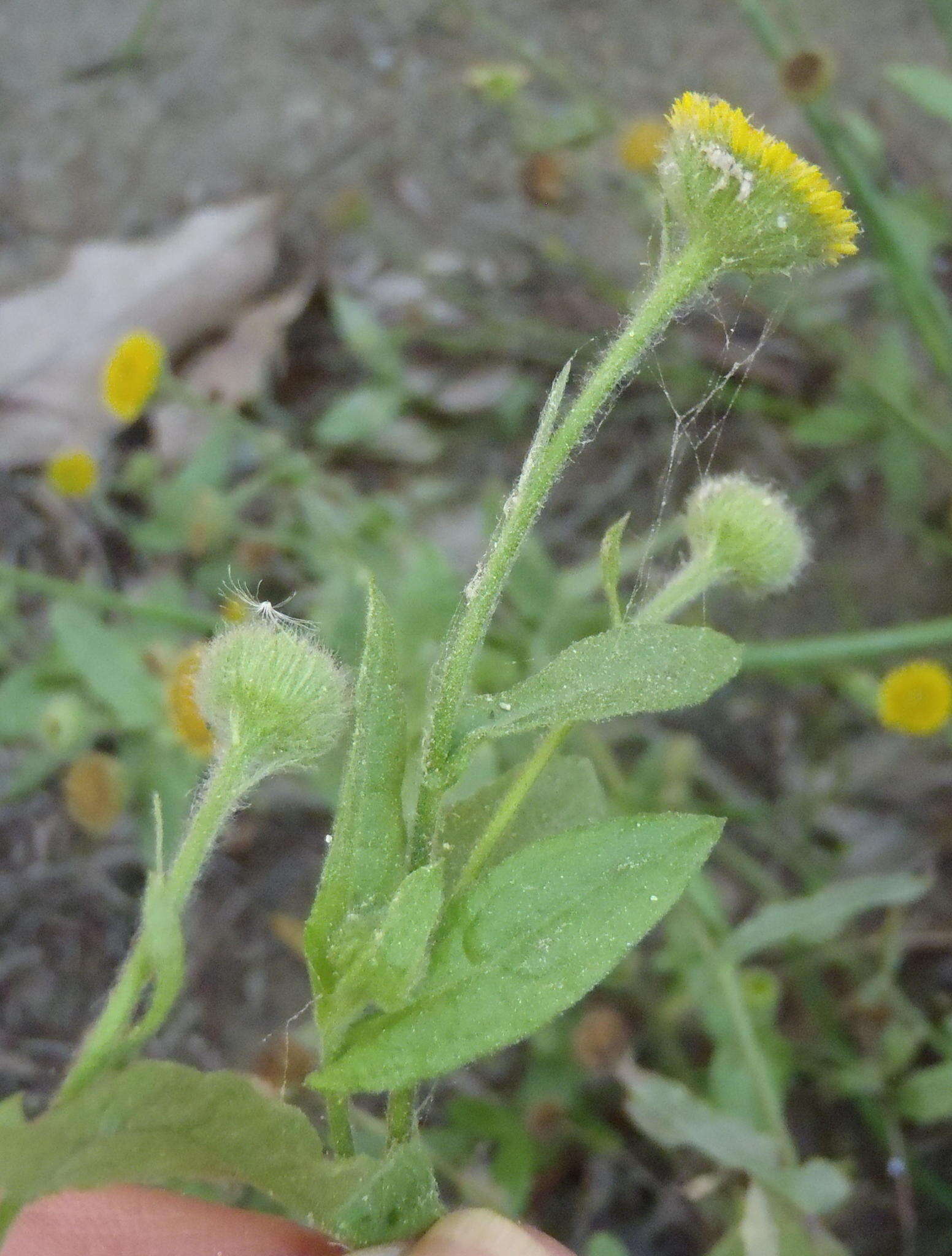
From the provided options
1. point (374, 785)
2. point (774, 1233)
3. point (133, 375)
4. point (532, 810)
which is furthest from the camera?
point (133, 375)

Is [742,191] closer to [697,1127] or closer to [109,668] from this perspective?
[697,1127]

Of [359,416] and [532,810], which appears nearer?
[532,810]

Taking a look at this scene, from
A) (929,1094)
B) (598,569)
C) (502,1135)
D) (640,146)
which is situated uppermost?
(640,146)

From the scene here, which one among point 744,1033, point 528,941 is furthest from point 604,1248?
point 528,941

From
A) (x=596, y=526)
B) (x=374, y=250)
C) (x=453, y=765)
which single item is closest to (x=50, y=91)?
(x=374, y=250)

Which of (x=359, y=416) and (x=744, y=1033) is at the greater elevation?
(x=359, y=416)

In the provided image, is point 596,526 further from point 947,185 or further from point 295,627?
point 295,627

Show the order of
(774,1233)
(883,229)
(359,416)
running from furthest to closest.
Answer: (359,416) → (883,229) → (774,1233)

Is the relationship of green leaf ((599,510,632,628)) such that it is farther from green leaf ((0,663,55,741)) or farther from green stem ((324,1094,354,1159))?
green leaf ((0,663,55,741))
